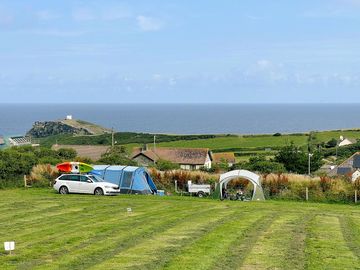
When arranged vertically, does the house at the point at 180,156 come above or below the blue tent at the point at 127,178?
above

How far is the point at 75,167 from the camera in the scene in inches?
1248

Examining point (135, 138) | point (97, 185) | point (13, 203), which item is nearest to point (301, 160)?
point (97, 185)

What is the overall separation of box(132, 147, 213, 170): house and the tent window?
35554mm

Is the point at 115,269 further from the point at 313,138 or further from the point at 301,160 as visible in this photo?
the point at 313,138

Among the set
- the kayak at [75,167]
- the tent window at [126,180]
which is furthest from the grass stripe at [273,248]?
the kayak at [75,167]

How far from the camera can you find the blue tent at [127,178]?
31078mm

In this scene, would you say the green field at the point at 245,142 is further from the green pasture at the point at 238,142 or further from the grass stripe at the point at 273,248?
the grass stripe at the point at 273,248

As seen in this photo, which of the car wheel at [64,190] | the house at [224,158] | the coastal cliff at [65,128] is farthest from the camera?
the coastal cliff at [65,128]

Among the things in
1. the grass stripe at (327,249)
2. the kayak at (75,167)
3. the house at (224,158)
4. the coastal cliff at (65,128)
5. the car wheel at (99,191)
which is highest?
the coastal cliff at (65,128)

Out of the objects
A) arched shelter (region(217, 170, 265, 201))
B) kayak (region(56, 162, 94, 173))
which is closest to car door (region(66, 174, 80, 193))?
kayak (region(56, 162, 94, 173))

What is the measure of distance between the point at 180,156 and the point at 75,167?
40884mm

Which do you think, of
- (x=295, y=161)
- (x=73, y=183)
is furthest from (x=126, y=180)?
(x=295, y=161)

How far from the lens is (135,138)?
110 meters

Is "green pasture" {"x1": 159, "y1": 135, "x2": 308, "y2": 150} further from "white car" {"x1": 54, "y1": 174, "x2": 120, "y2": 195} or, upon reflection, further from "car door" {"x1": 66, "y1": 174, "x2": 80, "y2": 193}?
"car door" {"x1": 66, "y1": 174, "x2": 80, "y2": 193}
